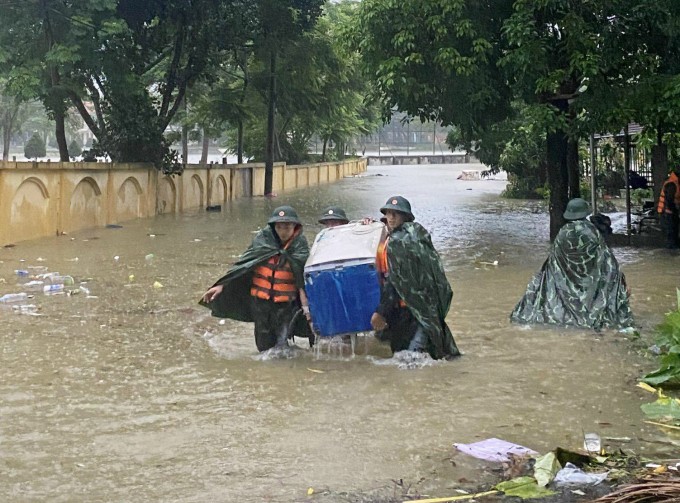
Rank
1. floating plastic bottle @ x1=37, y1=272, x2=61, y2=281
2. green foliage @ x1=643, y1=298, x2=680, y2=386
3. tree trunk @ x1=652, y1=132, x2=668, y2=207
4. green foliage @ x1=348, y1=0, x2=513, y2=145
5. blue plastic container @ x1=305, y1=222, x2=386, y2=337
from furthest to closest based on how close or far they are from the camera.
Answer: tree trunk @ x1=652, y1=132, x2=668, y2=207 < green foliage @ x1=348, y1=0, x2=513, y2=145 < floating plastic bottle @ x1=37, y1=272, x2=61, y2=281 < blue plastic container @ x1=305, y1=222, x2=386, y2=337 < green foliage @ x1=643, y1=298, x2=680, y2=386

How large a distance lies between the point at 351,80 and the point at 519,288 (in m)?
24.5

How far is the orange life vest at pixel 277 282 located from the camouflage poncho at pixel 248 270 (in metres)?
0.08

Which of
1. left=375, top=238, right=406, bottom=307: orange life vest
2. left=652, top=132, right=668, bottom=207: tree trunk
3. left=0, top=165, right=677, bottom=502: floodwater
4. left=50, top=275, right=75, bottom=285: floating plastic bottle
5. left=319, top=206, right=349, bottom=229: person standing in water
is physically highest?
left=652, top=132, right=668, bottom=207: tree trunk

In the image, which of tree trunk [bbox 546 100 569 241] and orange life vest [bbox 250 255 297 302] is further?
tree trunk [bbox 546 100 569 241]

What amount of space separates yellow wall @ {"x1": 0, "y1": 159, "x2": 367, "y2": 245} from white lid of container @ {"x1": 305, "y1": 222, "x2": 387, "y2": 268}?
32.8 ft

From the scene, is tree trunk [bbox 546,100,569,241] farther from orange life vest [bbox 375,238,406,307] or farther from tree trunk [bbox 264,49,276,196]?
tree trunk [bbox 264,49,276,196]

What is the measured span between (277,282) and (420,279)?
119 cm

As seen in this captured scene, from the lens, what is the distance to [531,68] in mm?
13406

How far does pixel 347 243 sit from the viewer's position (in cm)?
742

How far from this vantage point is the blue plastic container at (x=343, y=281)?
7.32 meters

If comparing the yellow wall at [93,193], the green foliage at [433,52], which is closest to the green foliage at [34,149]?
the yellow wall at [93,193]

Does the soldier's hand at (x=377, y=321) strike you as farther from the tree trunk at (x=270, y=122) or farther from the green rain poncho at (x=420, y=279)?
the tree trunk at (x=270, y=122)

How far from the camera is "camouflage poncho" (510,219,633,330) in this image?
8.90 metres

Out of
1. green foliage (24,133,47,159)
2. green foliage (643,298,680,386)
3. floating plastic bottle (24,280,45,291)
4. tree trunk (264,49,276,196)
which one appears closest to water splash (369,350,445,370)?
green foliage (643,298,680,386)
